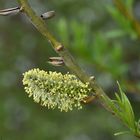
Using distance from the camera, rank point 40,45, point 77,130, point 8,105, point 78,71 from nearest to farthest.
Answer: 1. point 78,71
2. point 77,130
3. point 8,105
4. point 40,45

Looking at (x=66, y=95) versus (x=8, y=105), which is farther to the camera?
(x=8, y=105)

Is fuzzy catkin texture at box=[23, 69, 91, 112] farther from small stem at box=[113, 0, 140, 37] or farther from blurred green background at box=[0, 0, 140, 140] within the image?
blurred green background at box=[0, 0, 140, 140]

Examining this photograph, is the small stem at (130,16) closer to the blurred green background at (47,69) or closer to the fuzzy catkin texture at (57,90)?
the fuzzy catkin texture at (57,90)

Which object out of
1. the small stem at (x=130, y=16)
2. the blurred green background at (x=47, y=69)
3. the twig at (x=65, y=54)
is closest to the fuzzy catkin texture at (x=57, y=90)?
the twig at (x=65, y=54)

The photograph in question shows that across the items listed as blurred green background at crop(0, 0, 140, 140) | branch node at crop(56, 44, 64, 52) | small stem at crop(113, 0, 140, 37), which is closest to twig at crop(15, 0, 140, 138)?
branch node at crop(56, 44, 64, 52)

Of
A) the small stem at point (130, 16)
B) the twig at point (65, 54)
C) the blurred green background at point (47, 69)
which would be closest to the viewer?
the twig at point (65, 54)

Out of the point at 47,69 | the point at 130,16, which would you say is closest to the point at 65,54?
the point at 130,16

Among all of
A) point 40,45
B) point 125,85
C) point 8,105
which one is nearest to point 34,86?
point 125,85

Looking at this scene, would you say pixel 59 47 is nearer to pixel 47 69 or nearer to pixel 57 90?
pixel 57 90

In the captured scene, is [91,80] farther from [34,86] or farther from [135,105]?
[135,105]
